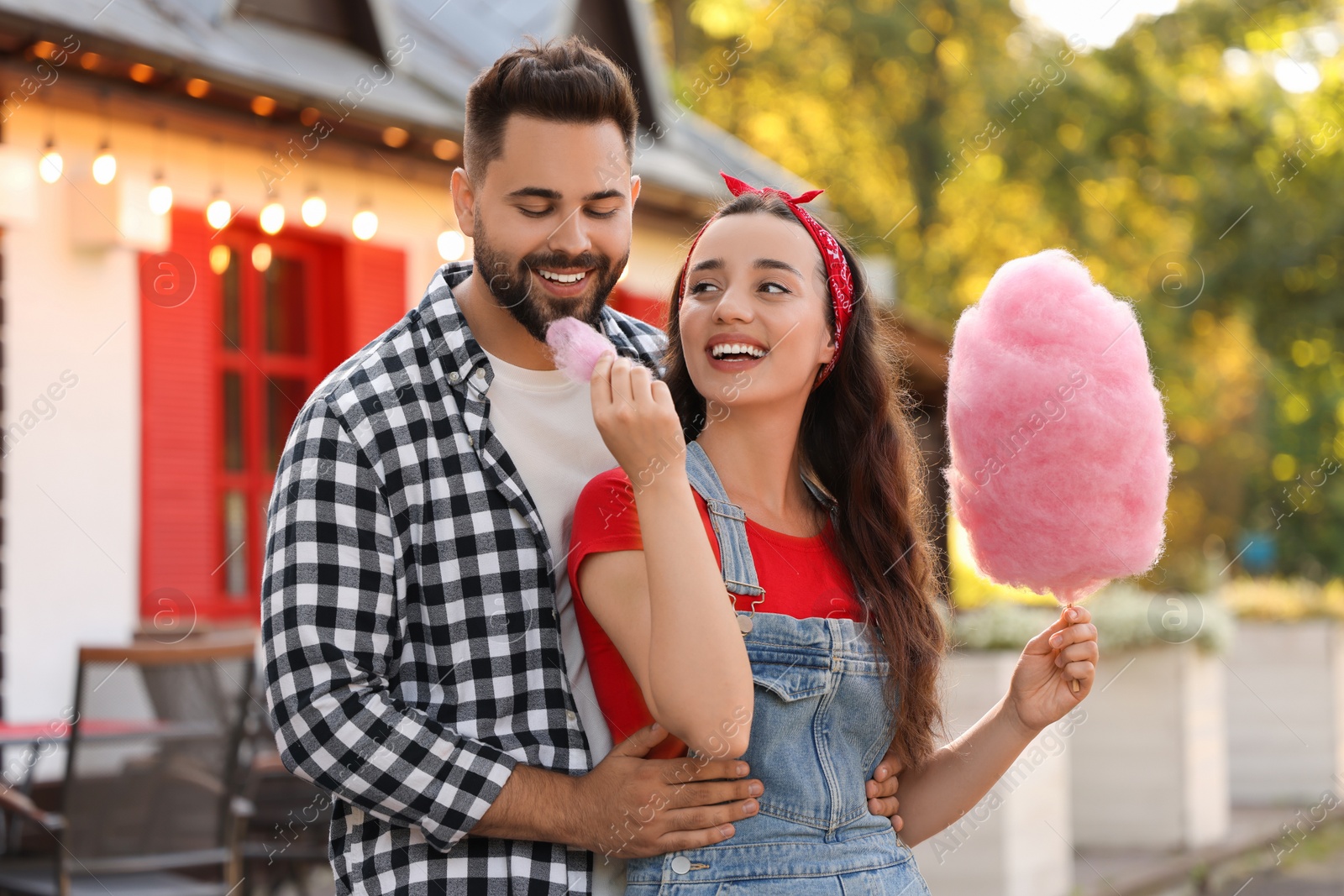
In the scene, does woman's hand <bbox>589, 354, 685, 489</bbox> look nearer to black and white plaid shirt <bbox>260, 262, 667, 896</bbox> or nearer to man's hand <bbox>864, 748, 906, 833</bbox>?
black and white plaid shirt <bbox>260, 262, 667, 896</bbox>

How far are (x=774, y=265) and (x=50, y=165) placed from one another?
4.46 m

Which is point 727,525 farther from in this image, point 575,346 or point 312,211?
point 312,211

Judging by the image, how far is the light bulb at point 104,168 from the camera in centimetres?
576

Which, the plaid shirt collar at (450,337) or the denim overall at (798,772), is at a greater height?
the plaid shirt collar at (450,337)

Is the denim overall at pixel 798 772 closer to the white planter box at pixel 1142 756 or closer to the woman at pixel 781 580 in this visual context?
the woman at pixel 781 580

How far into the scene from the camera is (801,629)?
83.2 inches

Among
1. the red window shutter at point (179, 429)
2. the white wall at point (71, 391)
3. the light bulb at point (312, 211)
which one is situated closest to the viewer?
the white wall at point (71, 391)

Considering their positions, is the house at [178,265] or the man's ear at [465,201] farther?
the house at [178,265]

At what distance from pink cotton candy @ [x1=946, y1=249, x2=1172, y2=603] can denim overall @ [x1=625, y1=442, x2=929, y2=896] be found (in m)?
0.44

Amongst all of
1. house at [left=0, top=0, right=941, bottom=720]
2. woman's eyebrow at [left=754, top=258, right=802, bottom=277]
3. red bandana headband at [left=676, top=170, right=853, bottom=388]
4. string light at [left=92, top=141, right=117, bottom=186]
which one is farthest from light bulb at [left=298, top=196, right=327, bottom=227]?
woman's eyebrow at [left=754, top=258, right=802, bottom=277]

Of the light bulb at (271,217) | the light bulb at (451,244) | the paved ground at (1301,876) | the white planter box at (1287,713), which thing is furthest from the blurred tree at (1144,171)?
the light bulb at (271,217)

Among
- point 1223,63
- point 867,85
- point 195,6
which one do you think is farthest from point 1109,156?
point 195,6

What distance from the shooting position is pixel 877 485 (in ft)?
8.00

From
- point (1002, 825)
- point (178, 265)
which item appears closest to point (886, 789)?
point (1002, 825)
